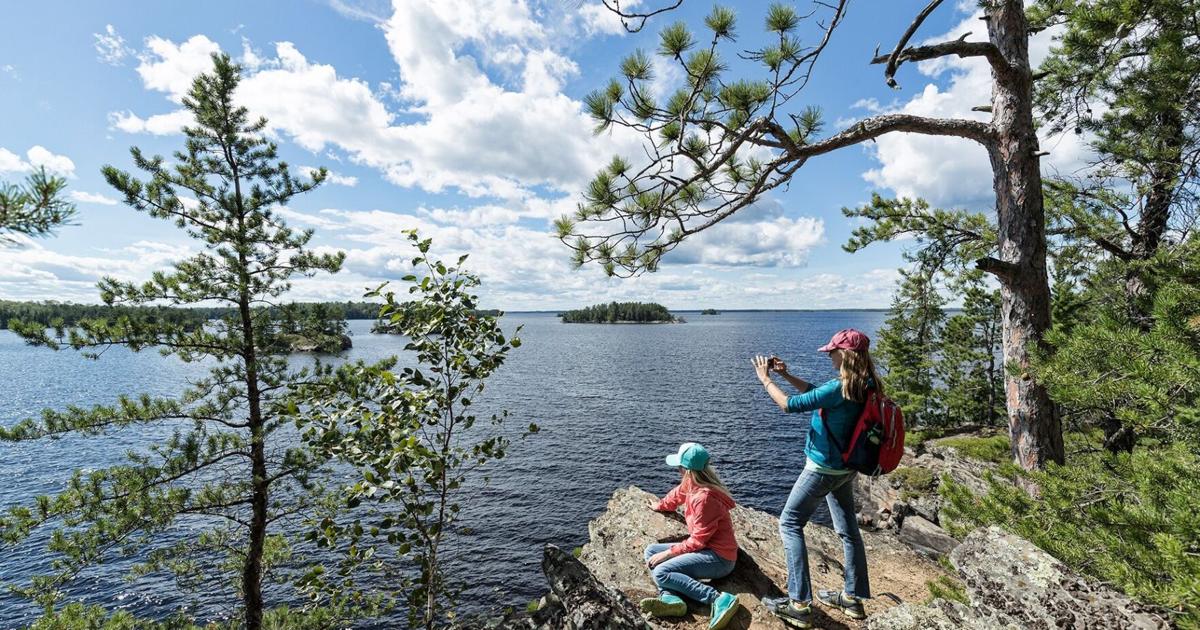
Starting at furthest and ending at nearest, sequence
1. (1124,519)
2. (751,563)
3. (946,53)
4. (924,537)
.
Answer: (924,537) → (751,563) → (946,53) → (1124,519)

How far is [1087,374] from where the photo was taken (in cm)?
327

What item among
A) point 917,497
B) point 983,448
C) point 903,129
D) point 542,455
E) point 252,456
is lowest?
point 542,455

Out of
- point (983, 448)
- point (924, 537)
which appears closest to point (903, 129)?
point (924, 537)

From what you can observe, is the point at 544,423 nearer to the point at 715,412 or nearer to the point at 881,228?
the point at 715,412

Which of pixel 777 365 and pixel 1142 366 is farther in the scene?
pixel 777 365

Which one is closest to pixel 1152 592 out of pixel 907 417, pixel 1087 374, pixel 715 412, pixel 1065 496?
pixel 1065 496

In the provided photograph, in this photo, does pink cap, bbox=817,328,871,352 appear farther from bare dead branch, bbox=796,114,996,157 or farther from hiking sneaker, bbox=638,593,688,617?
hiking sneaker, bbox=638,593,688,617

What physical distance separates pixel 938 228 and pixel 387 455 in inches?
244

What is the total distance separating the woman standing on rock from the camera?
4.18 metres

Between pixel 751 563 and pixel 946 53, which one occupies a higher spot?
pixel 946 53

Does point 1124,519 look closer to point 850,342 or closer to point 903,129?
point 850,342

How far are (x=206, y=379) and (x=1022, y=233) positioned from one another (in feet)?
34.8

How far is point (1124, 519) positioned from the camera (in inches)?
119

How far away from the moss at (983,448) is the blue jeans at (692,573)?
7.78 metres
